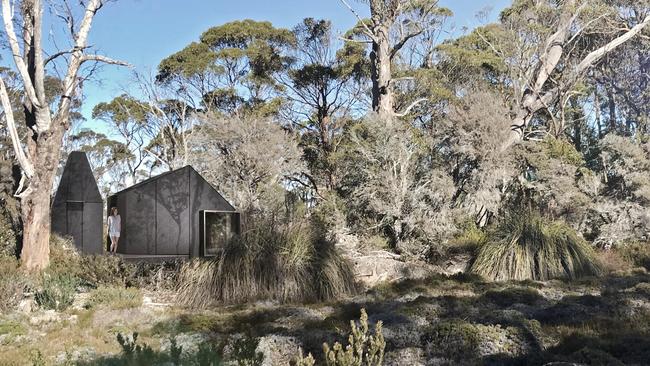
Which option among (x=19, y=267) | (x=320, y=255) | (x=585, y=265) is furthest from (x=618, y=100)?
(x=19, y=267)

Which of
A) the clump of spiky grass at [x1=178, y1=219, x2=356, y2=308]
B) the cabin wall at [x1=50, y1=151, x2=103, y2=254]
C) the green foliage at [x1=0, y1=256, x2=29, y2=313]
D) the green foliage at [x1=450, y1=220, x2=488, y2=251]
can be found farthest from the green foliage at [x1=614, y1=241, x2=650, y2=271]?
the cabin wall at [x1=50, y1=151, x2=103, y2=254]

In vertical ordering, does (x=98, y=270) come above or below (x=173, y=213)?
below

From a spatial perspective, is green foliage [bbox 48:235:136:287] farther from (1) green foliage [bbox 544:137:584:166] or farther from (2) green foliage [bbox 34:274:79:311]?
(1) green foliage [bbox 544:137:584:166]

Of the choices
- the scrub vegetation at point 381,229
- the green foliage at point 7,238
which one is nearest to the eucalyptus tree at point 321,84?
the scrub vegetation at point 381,229

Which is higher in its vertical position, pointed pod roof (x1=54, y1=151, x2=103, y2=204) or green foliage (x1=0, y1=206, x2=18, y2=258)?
pointed pod roof (x1=54, y1=151, x2=103, y2=204)

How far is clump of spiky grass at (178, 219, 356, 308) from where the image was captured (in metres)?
7.40

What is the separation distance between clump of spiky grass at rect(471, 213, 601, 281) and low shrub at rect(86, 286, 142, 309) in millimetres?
5178

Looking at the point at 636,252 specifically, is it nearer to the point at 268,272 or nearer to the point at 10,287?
the point at 268,272

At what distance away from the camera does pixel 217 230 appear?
8.65 meters

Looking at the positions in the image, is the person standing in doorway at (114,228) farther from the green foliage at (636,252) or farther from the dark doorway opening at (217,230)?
the green foliage at (636,252)

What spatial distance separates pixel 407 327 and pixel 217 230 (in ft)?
14.3

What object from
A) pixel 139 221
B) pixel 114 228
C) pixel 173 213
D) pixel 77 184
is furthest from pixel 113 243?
pixel 77 184

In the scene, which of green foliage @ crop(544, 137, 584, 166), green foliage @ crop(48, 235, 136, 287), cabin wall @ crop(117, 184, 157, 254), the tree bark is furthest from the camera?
the tree bark

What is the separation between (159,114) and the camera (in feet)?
102
